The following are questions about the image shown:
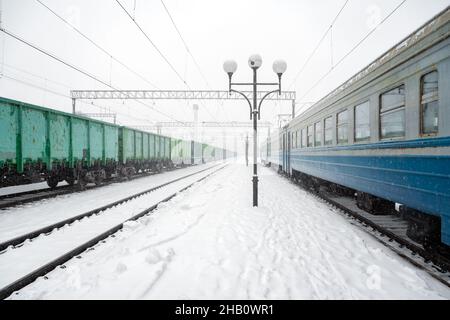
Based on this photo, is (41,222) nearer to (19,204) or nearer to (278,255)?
(19,204)

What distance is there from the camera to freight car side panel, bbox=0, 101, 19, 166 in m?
8.30

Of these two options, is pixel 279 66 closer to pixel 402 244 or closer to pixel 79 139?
pixel 402 244

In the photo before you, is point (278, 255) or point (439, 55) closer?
point (439, 55)

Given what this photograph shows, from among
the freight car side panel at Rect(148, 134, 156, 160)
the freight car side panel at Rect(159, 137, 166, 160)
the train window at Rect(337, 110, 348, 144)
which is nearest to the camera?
the train window at Rect(337, 110, 348, 144)

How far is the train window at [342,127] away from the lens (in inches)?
289

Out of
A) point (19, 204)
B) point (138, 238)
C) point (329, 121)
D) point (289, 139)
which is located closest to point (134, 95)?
point (289, 139)

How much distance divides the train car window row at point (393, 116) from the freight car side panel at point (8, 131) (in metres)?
9.64

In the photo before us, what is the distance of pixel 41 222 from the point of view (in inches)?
251

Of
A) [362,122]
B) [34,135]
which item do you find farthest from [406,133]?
[34,135]

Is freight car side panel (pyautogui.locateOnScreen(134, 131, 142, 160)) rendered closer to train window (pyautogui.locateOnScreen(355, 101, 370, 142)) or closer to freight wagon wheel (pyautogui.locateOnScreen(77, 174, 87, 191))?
freight wagon wheel (pyautogui.locateOnScreen(77, 174, 87, 191))

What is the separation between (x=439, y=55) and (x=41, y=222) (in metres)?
7.92

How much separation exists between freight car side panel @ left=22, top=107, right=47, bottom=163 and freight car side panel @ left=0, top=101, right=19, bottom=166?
31cm

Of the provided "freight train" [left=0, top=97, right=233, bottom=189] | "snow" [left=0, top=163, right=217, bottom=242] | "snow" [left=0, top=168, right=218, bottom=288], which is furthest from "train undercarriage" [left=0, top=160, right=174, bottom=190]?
"snow" [left=0, top=168, right=218, bottom=288]

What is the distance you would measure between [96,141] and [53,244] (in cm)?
982
